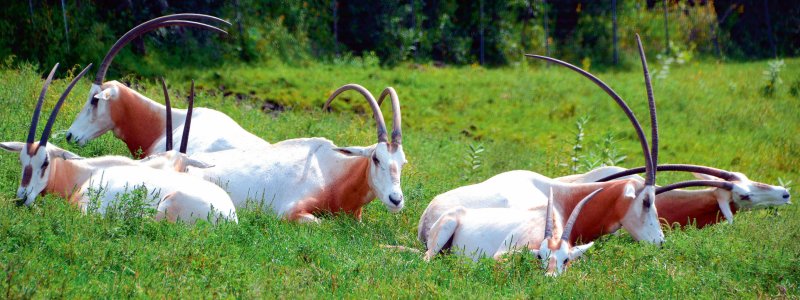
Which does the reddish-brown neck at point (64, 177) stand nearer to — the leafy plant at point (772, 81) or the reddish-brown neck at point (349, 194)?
the reddish-brown neck at point (349, 194)

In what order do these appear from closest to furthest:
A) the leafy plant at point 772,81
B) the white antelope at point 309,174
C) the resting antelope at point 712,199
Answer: the white antelope at point 309,174
the resting antelope at point 712,199
the leafy plant at point 772,81

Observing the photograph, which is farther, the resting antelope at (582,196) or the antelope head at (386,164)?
the antelope head at (386,164)

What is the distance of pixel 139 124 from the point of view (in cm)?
1105

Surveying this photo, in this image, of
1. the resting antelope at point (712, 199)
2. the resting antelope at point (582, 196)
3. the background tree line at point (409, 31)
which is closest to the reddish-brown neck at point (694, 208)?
the resting antelope at point (712, 199)

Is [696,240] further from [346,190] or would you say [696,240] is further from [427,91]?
[427,91]

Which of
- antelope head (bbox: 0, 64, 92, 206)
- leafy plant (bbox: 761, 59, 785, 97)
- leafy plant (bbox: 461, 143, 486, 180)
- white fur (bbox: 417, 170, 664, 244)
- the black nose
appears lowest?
leafy plant (bbox: 761, 59, 785, 97)

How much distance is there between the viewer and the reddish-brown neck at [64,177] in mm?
8203

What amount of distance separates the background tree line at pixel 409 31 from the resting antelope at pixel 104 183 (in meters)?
7.17

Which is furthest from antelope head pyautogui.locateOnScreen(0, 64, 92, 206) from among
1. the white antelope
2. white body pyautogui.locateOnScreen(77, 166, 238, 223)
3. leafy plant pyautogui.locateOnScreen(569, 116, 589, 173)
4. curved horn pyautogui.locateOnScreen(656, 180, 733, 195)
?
leafy plant pyautogui.locateOnScreen(569, 116, 589, 173)

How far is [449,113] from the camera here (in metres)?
16.7

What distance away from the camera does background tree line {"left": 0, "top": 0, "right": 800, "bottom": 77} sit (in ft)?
51.9

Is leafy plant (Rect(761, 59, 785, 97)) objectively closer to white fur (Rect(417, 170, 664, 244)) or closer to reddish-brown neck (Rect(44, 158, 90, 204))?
white fur (Rect(417, 170, 664, 244))

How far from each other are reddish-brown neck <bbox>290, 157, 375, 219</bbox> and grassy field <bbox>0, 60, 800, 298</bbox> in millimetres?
179

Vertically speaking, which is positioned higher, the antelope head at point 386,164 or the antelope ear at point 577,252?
the antelope head at point 386,164
